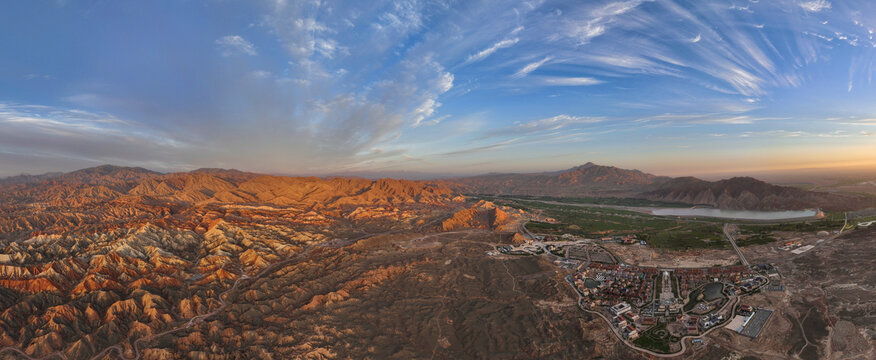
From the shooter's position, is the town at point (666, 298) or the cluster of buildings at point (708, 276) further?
the cluster of buildings at point (708, 276)

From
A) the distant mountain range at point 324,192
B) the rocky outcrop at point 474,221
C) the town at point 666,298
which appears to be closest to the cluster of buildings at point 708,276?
the town at point 666,298

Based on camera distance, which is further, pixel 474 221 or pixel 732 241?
pixel 474 221

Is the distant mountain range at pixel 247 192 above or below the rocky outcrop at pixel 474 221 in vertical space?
above

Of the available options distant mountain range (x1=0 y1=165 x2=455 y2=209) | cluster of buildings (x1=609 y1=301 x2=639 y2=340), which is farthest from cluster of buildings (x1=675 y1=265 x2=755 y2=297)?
distant mountain range (x1=0 y1=165 x2=455 y2=209)

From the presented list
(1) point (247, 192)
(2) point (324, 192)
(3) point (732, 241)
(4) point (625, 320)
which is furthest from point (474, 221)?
(1) point (247, 192)

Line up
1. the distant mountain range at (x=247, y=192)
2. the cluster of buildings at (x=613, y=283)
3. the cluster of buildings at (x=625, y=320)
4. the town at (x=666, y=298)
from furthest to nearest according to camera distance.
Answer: the distant mountain range at (x=247, y=192)
the cluster of buildings at (x=613, y=283)
the cluster of buildings at (x=625, y=320)
the town at (x=666, y=298)

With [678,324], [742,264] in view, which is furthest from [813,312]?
[742,264]

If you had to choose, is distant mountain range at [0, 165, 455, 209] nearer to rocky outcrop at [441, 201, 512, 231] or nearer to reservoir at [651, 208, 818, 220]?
rocky outcrop at [441, 201, 512, 231]

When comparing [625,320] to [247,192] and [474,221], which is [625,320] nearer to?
[474,221]

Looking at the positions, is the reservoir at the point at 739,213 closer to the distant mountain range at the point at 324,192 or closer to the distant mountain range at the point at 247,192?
the distant mountain range at the point at 324,192

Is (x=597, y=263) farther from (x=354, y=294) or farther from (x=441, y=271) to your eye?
(x=354, y=294)
